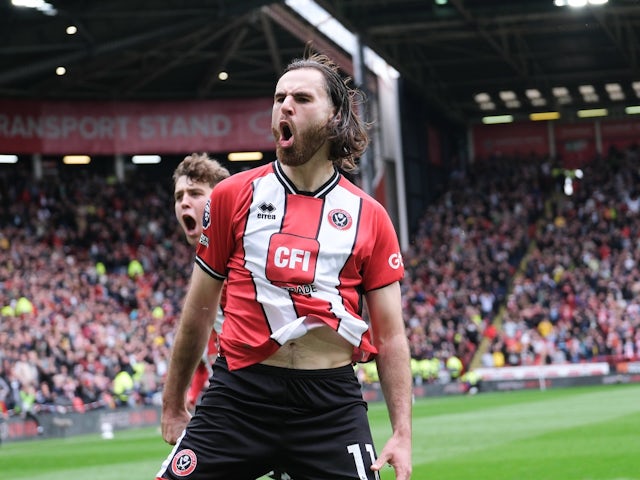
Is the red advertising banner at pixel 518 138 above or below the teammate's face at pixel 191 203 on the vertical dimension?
above

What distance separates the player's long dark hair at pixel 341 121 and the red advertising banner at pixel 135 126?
3964cm

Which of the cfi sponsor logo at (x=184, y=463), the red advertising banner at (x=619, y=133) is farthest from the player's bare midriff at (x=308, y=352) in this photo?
the red advertising banner at (x=619, y=133)

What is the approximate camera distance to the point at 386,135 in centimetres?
4631

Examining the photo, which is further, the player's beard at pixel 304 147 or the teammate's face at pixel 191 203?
the teammate's face at pixel 191 203

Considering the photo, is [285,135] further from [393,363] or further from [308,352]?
[393,363]

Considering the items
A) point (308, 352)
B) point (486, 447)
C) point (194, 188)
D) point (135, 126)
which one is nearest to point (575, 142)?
point (135, 126)

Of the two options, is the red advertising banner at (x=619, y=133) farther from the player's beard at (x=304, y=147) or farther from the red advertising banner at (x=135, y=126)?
the player's beard at (x=304, y=147)

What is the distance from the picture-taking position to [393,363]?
15.5 ft

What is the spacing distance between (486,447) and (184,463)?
39.9 feet

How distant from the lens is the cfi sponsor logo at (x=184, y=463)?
176 inches

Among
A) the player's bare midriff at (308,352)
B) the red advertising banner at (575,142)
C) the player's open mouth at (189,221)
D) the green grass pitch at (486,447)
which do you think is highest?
the red advertising banner at (575,142)

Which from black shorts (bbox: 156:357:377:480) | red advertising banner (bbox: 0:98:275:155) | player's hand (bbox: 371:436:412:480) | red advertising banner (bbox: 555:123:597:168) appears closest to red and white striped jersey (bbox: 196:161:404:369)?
black shorts (bbox: 156:357:377:480)

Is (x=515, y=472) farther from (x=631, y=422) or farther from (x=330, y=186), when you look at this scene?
(x=330, y=186)

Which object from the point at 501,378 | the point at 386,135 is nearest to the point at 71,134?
the point at 386,135
